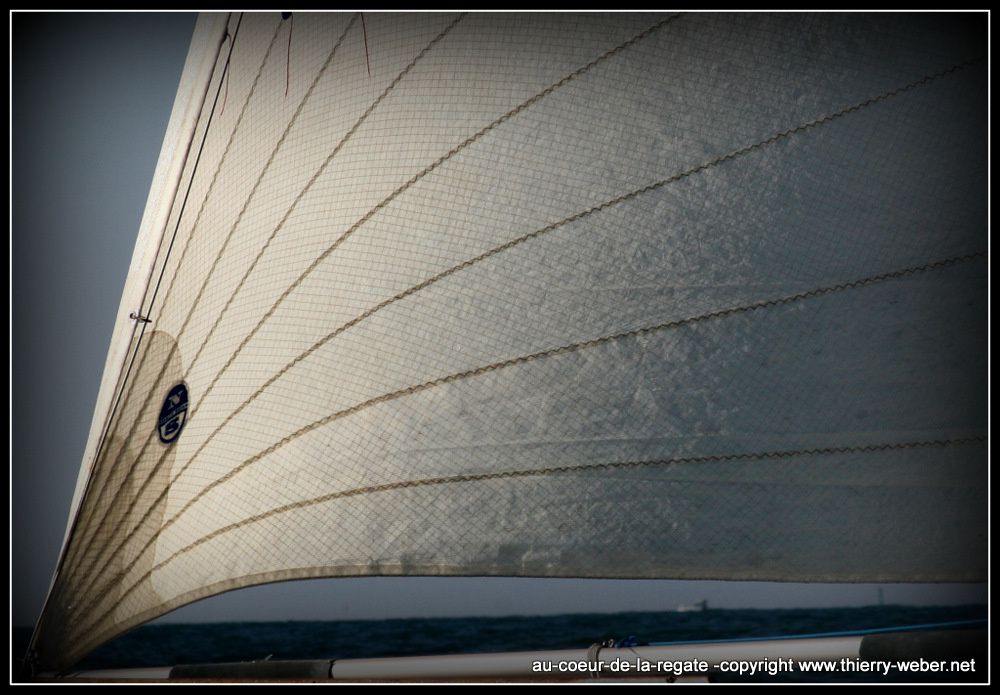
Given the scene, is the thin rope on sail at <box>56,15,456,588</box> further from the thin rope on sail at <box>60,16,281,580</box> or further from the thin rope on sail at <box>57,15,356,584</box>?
the thin rope on sail at <box>60,16,281,580</box>

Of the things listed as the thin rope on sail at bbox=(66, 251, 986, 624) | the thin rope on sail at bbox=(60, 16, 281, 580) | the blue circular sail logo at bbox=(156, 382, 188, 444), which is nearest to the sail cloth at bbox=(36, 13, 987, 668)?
the thin rope on sail at bbox=(66, 251, 986, 624)

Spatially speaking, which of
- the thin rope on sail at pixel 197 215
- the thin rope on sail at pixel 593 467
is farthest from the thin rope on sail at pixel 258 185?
the thin rope on sail at pixel 593 467

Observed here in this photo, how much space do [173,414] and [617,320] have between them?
73.4 inches

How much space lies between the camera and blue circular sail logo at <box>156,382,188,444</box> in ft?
11.9

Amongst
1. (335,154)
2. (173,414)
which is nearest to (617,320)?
(335,154)

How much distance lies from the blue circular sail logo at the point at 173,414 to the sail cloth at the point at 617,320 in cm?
12

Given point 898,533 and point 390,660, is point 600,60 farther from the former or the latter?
point 390,660

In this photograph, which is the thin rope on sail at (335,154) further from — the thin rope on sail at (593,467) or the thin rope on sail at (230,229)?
the thin rope on sail at (593,467)

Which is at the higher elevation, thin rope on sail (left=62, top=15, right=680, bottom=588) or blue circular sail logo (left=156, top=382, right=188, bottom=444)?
thin rope on sail (left=62, top=15, right=680, bottom=588)

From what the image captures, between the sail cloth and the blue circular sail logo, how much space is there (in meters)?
0.12

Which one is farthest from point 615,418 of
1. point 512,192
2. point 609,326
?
point 512,192

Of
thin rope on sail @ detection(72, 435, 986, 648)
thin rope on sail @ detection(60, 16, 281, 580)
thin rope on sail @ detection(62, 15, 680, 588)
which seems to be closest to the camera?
thin rope on sail @ detection(72, 435, 986, 648)

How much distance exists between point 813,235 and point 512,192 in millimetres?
1046

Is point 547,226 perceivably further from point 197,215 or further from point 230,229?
point 197,215
